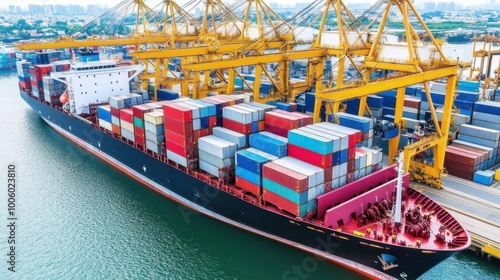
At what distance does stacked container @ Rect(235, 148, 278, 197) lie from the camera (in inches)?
817

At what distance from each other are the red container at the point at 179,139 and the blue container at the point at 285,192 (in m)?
6.30

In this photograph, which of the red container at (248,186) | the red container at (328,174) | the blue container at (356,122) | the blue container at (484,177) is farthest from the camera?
the blue container at (484,177)

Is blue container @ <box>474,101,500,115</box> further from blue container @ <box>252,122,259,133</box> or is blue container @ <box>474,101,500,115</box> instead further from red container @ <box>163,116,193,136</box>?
red container @ <box>163,116,193,136</box>

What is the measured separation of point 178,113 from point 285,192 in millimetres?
8869

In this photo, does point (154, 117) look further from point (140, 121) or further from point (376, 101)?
point (376, 101)

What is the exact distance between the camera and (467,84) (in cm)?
3247

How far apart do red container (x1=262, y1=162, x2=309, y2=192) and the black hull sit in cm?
174

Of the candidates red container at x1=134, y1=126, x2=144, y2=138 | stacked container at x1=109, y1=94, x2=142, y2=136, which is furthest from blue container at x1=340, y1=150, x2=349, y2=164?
stacked container at x1=109, y1=94, x2=142, y2=136

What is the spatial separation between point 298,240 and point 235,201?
4.09 m

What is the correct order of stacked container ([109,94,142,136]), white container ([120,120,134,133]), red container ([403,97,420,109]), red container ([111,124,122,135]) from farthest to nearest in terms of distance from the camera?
red container ([403,97,420,109]) < red container ([111,124,122,135]) < stacked container ([109,94,142,136]) < white container ([120,120,134,133])

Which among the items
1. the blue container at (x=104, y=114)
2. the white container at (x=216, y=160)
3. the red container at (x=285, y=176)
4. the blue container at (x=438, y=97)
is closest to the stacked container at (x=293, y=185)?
the red container at (x=285, y=176)

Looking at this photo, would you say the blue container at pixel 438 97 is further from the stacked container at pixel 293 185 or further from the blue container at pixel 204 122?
the blue container at pixel 204 122

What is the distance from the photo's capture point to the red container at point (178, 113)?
933 inches

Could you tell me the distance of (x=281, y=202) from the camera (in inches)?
772
